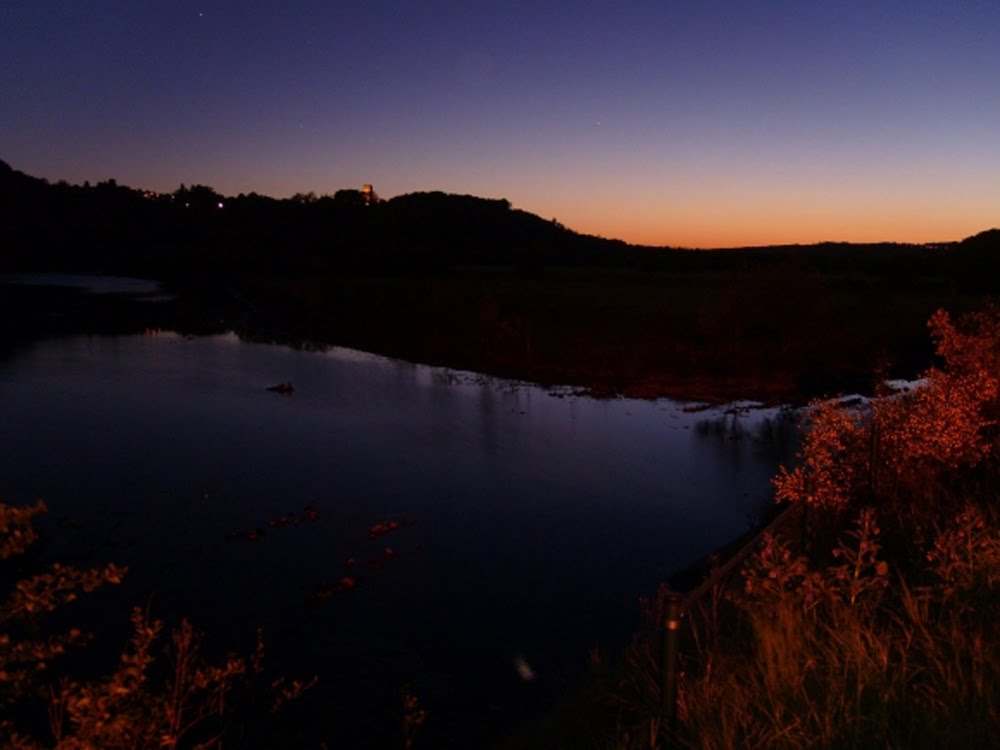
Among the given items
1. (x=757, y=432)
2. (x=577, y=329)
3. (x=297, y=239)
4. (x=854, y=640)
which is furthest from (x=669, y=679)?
(x=297, y=239)

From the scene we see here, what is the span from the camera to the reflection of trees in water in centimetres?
1728

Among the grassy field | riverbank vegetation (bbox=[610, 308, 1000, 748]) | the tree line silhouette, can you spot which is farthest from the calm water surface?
the tree line silhouette

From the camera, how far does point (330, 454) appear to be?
1609 cm

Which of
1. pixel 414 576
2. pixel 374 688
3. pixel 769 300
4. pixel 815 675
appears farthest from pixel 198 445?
pixel 769 300

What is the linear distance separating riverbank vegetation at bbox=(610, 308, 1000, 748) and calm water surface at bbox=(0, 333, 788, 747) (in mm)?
2155

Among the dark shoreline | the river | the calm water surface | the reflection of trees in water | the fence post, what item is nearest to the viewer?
the fence post

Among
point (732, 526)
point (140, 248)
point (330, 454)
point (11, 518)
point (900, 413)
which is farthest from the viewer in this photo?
point (140, 248)

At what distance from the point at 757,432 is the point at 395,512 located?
10.1 metres

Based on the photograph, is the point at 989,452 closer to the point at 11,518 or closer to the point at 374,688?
the point at 374,688

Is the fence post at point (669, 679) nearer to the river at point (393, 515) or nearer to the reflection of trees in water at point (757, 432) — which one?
the river at point (393, 515)

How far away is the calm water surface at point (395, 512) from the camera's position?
834 centimetres

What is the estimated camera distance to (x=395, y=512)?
12555 mm

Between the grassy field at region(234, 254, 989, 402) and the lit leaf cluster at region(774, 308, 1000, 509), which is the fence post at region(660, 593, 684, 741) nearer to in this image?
the lit leaf cluster at region(774, 308, 1000, 509)

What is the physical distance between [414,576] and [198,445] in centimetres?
820
